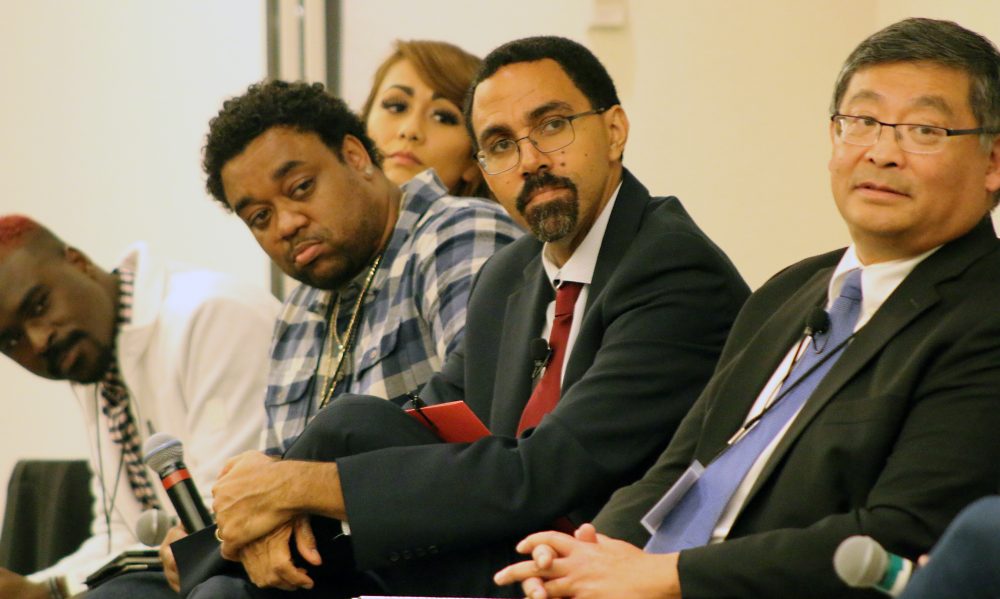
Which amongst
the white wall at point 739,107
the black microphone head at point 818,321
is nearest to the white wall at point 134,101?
the white wall at point 739,107

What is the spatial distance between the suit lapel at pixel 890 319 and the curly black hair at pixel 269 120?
1.73 m

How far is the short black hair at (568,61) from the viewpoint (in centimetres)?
270

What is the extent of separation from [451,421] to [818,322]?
66 centimetres

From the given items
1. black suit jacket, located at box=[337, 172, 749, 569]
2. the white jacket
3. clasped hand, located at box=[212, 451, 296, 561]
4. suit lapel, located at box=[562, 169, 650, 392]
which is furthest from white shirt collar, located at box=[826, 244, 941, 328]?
the white jacket

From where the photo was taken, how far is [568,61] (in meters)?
2.71

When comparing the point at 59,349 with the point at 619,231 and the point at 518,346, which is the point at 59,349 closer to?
the point at 518,346

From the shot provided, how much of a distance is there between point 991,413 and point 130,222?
13.9 ft

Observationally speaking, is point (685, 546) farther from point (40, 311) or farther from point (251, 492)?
point (40, 311)

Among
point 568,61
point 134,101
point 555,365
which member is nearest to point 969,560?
point 555,365

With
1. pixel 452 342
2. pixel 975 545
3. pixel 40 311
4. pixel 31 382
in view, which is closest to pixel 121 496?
pixel 40 311

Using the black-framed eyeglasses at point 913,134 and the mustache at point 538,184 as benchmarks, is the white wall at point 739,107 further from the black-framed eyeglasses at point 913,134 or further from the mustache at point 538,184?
the black-framed eyeglasses at point 913,134

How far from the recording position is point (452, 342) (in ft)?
9.82

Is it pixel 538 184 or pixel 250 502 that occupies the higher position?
pixel 538 184

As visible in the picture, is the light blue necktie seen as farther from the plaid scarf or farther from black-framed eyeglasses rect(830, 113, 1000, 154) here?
the plaid scarf
